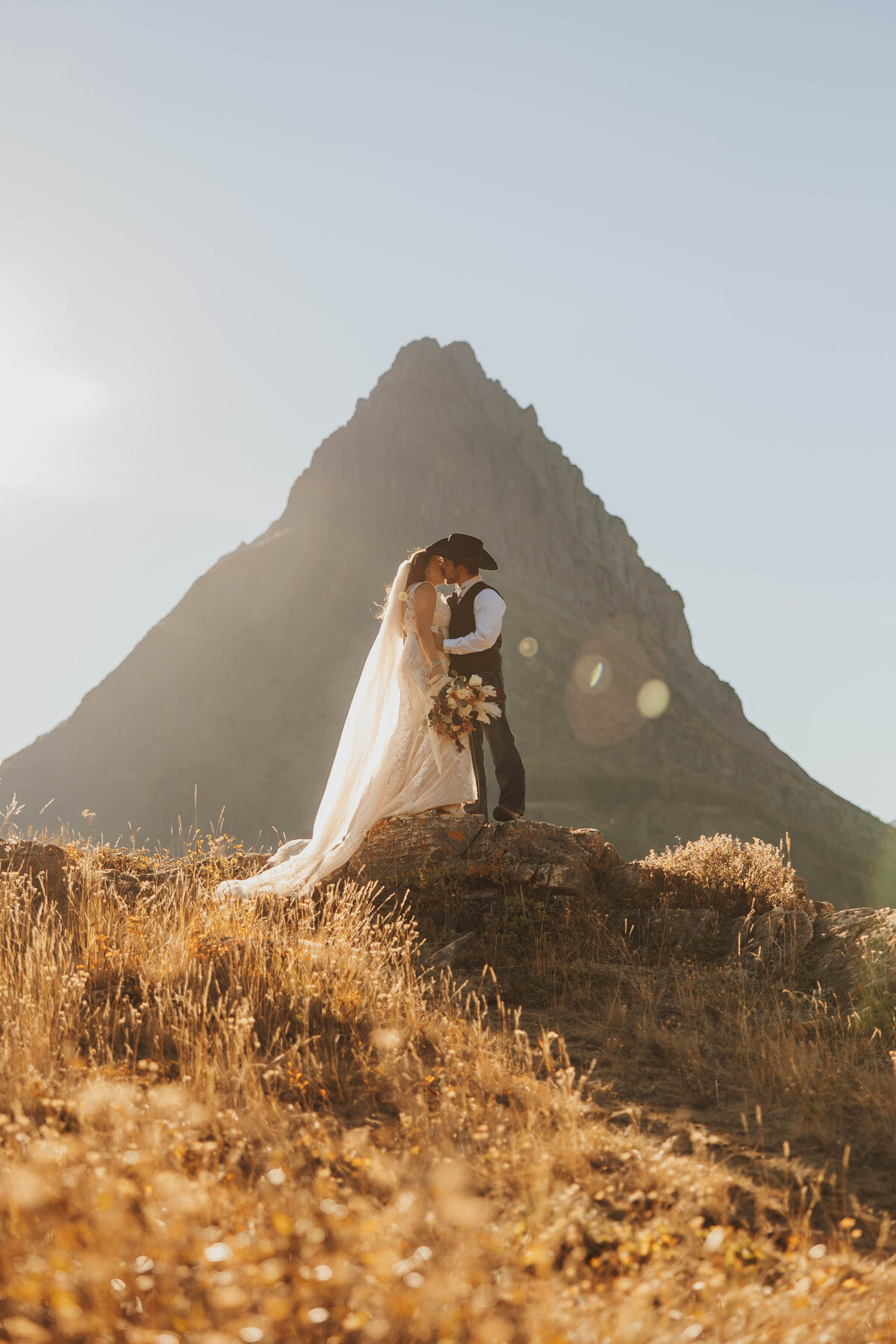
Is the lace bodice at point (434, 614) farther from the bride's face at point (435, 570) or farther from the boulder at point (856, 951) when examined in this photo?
the boulder at point (856, 951)

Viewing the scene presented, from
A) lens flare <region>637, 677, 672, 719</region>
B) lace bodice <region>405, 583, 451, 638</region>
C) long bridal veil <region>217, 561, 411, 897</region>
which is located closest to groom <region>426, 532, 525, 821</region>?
lace bodice <region>405, 583, 451, 638</region>

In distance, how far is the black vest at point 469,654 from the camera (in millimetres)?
8688

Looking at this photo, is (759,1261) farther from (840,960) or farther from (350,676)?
(350,676)

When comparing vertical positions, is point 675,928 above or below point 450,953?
above

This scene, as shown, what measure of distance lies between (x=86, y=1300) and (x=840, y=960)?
224 inches

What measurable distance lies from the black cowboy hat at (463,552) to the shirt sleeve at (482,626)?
1.09 feet

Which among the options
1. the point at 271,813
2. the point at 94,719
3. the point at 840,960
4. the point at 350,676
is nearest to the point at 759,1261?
the point at 840,960

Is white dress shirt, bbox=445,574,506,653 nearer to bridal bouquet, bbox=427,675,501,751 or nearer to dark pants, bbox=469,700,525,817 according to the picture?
bridal bouquet, bbox=427,675,501,751

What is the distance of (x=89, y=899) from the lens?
6301 millimetres

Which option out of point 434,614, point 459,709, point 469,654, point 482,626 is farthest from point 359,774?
point 482,626

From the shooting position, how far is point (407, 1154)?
10.0 feet

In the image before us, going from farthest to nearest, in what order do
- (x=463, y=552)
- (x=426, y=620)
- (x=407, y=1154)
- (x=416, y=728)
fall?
(x=463, y=552), (x=426, y=620), (x=416, y=728), (x=407, y=1154)

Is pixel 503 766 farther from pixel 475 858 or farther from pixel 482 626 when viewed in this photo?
pixel 482 626

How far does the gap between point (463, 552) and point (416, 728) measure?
198cm
